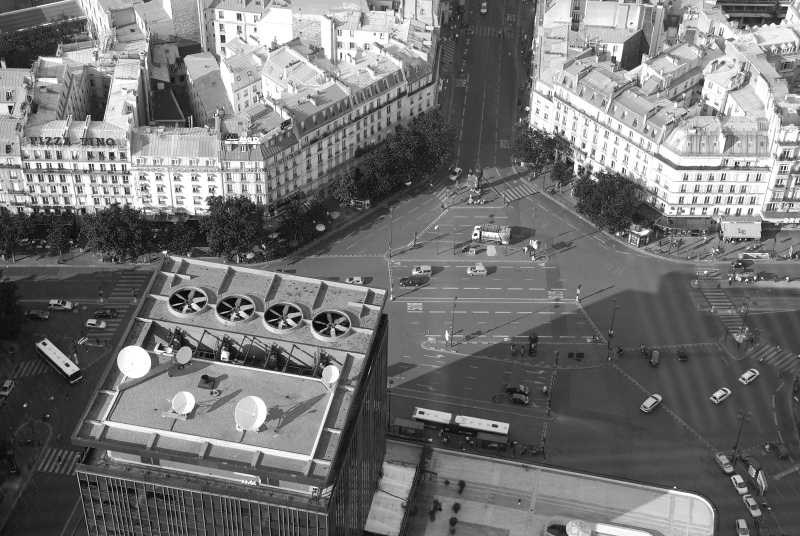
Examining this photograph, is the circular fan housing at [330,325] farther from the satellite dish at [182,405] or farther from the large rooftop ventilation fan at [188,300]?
the satellite dish at [182,405]

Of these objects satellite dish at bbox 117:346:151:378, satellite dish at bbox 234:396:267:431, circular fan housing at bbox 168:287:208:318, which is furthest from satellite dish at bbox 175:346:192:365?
satellite dish at bbox 234:396:267:431

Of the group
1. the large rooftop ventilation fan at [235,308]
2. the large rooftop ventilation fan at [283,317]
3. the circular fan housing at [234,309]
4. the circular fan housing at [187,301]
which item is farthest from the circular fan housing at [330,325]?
the circular fan housing at [187,301]

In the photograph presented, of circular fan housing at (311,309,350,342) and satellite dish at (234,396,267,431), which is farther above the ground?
circular fan housing at (311,309,350,342)

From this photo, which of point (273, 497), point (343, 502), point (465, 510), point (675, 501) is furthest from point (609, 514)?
point (273, 497)

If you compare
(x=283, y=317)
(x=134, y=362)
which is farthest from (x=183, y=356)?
(x=283, y=317)

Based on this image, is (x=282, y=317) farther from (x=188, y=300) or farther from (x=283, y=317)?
(x=188, y=300)

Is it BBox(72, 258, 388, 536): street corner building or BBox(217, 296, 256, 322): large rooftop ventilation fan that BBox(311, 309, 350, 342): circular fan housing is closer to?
BBox(72, 258, 388, 536): street corner building
